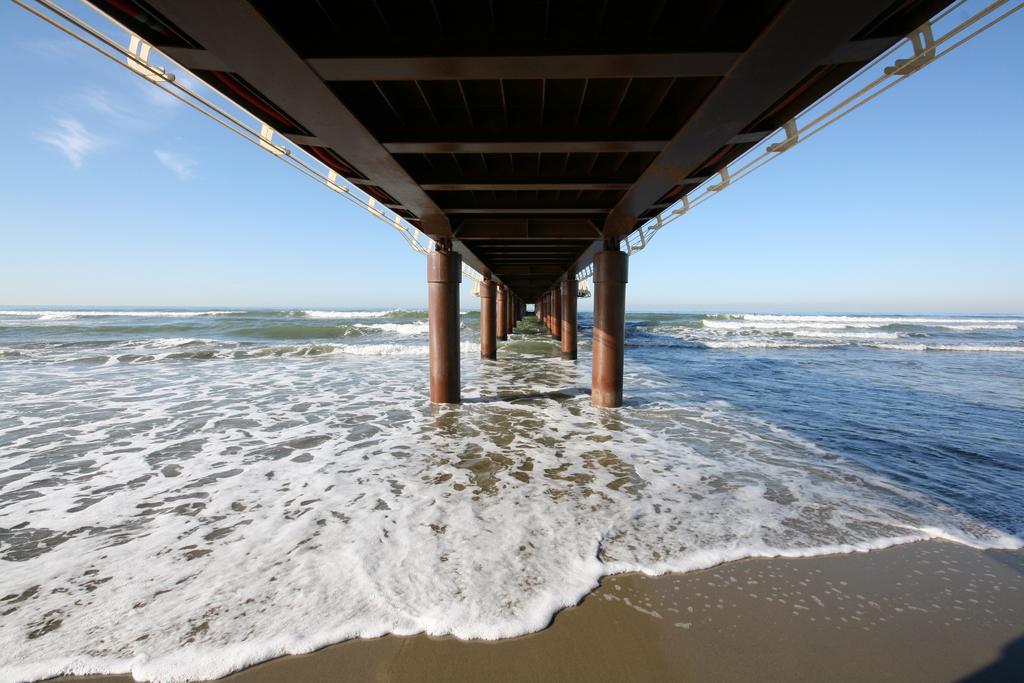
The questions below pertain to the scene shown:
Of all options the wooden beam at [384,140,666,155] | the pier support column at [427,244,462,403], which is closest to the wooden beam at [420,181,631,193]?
the wooden beam at [384,140,666,155]

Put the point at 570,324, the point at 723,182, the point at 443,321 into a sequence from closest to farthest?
the point at 723,182, the point at 443,321, the point at 570,324

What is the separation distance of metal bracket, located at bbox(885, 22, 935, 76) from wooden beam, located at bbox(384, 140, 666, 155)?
5.97 feet

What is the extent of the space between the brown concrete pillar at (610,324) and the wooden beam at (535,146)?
12.7ft

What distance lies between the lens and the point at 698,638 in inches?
93.6

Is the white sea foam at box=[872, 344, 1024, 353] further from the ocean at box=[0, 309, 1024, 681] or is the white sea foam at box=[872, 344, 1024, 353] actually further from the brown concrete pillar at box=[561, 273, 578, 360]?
the brown concrete pillar at box=[561, 273, 578, 360]

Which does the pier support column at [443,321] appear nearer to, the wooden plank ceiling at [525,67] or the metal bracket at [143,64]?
the wooden plank ceiling at [525,67]

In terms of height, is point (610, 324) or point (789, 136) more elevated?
point (789, 136)

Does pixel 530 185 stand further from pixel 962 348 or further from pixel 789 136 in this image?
pixel 962 348

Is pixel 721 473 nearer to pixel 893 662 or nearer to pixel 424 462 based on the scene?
pixel 893 662

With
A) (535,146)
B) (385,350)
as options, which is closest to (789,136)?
(535,146)

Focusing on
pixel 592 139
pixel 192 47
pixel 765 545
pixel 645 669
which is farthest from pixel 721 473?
pixel 192 47

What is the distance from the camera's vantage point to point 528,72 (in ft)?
10.4

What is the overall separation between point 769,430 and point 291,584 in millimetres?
7289

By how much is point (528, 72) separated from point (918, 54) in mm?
2689
